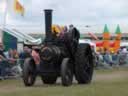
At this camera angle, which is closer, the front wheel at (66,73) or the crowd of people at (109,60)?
the front wheel at (66,73)

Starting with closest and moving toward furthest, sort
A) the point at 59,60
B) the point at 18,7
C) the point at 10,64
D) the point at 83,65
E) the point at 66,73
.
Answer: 1. the point at 66,73
2. the point at 59,60
3. the point at 83,65
4. the point at 10,64
5. the point at 18,7

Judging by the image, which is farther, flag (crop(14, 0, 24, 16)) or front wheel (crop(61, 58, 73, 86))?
flag (crop(14, 0, 24, 16))

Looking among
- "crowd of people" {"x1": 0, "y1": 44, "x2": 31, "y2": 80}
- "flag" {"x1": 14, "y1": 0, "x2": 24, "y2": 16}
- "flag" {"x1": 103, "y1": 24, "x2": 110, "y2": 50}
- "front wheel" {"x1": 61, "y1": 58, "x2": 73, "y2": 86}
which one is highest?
"flag" {"x1": 14, "y1": 0, "x2": 24, "y2": 16}

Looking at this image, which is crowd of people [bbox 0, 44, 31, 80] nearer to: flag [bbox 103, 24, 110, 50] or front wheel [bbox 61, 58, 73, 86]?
front wheel [bbox 61, 58, 73, 86]

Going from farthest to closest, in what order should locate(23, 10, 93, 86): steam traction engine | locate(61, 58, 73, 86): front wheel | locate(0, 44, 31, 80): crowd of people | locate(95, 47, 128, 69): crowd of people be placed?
A: locate(95, 47, 128, 69): crowd of people, locate(0, 44, 31, 80): crowd of people, locate(23, 10, 93, 86): steam traction engine, locate(61, 58, 73, 86): front wheel

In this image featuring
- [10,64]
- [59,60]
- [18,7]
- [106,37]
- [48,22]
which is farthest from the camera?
[106,37]

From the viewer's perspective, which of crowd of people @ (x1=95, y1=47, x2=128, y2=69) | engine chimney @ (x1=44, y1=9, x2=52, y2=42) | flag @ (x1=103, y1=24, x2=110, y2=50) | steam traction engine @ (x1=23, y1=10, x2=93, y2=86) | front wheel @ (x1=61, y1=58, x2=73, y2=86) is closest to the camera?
front wheel @ (x1=61, y1=58, x2=73, y2=86)

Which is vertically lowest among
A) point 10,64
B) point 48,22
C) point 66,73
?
point 10,64

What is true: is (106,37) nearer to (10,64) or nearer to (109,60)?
(109,60)

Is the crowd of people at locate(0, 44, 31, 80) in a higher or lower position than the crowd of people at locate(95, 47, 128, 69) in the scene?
higher

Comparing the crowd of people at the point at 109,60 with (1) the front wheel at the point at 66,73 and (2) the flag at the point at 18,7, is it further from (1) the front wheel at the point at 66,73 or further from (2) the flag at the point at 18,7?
(1) the front wheel at the point at 66,73

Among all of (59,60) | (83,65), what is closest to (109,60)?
(83,65)

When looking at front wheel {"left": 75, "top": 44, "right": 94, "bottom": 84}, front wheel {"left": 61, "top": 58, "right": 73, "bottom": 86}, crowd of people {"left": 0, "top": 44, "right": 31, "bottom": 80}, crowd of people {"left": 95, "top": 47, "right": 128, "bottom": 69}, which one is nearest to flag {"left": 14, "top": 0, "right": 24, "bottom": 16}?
crowd of people {"left": 95, "top": 47, "right": 128, "bottom": 69}

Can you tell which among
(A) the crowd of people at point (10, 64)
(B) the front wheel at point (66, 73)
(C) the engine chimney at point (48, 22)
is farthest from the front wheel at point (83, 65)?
(A) the crowd of people at point (10, 64)
